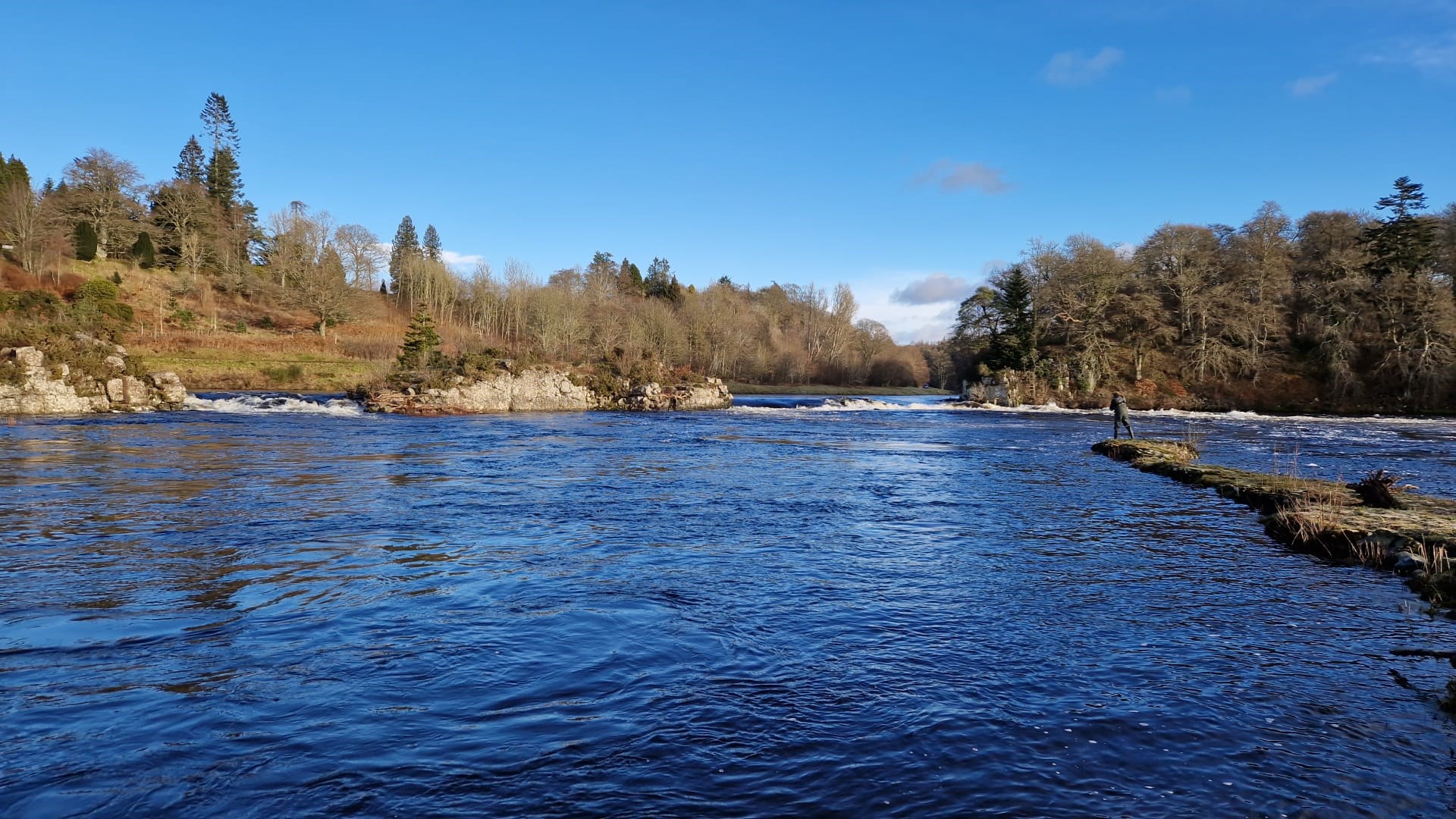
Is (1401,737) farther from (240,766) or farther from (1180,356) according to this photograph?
(1180,356)

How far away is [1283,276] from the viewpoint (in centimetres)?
6806

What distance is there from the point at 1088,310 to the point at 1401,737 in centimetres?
7237

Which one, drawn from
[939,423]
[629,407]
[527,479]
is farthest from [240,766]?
[629,407]

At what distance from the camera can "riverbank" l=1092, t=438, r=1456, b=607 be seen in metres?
9.16

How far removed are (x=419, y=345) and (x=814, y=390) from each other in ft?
168

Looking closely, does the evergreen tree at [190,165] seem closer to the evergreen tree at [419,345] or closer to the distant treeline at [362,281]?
the distant treeline at [362,281]

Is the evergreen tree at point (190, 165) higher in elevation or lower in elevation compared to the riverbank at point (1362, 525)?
higher

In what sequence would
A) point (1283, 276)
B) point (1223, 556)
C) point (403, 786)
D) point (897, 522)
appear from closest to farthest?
point (403, 786), point (1223, 556), point (897, 522), point (1283, 276)

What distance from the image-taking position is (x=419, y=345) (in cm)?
5053

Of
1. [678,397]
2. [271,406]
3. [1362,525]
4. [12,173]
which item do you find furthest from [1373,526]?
[12,173]

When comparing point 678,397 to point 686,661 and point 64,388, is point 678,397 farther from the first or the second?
point 686,661

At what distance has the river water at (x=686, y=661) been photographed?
4.27 metres

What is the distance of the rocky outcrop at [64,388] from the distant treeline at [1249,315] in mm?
63557

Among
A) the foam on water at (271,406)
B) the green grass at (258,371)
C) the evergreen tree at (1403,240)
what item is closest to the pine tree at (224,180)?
the green grass at (258,371)
